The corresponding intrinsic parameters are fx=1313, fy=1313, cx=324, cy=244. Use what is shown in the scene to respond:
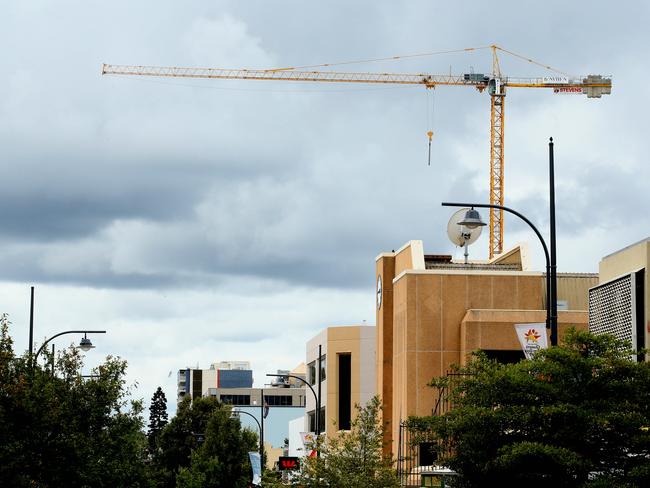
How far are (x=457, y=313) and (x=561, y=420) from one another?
24891mm

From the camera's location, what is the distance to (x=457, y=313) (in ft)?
164

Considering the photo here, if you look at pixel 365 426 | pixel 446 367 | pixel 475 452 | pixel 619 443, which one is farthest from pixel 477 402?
pixel 446 367

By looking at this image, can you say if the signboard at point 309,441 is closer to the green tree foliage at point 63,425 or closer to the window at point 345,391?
the green tree foliage at point 63,425

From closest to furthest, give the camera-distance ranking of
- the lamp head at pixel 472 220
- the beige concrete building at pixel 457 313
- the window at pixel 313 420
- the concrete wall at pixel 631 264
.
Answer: the lamp head at pixel 472 220, the concrete wall at pixel 631 264, the beige concrete building at pixel 457 313, the window at pixel 313 420

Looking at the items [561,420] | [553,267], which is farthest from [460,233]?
[561,420]

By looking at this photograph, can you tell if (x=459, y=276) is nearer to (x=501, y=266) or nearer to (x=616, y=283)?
(x=501, y=266)

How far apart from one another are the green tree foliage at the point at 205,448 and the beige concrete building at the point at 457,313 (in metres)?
34.5

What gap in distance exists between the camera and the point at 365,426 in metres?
38.3

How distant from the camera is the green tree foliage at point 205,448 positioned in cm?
8512

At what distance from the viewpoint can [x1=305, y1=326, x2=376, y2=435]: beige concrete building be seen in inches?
3093

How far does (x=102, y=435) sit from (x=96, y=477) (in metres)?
1.59

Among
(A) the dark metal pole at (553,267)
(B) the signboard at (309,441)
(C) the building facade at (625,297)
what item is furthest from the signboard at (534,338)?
(B) the signboard at (309,441)

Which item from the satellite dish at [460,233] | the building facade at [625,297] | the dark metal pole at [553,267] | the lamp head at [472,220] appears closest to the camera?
the dark metal pole at [553,267]

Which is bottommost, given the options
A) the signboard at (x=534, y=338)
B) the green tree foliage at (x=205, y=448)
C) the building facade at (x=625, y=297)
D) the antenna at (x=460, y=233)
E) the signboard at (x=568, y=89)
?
the green tree foliage at (x=205, y=448)
